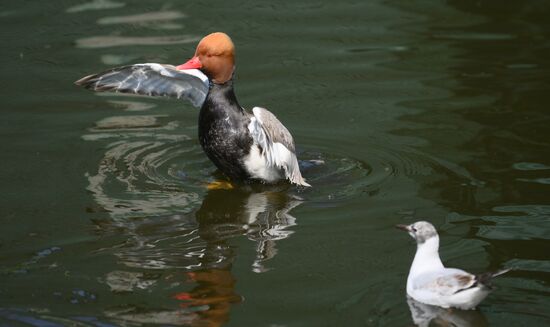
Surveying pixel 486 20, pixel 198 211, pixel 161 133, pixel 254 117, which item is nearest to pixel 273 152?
pixel 254 117

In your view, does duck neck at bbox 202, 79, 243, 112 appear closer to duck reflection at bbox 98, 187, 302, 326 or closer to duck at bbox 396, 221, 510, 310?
duck reflection at bbox 98, 187, 302, 326

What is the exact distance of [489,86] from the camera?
9227mm

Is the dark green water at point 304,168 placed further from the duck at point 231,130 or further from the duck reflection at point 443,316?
the duck at point 231,130

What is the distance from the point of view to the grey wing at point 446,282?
5051mm

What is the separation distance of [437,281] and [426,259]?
0.23 meters

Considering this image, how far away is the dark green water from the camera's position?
18.1ft

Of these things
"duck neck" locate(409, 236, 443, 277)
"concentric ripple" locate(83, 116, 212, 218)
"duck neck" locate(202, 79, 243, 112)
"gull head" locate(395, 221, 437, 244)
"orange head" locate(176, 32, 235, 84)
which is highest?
"orange head" locate(176, 32, 235, 84)

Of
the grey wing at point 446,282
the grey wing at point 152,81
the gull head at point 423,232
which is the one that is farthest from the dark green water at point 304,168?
the grey wing at point 152,81

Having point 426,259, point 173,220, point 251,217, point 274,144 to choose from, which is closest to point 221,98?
point 274,144

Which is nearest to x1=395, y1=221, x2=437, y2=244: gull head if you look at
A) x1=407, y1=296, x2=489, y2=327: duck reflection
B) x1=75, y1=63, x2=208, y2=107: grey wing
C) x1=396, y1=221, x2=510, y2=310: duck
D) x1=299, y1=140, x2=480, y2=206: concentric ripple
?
x1=396, y1=221, x2=510, y2=310: duck

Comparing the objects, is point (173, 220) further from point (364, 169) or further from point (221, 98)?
point (364, 169)

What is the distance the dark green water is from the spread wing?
0.16 m

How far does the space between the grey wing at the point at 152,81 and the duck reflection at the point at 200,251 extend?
1.04 meters

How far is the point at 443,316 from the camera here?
17.1ft
